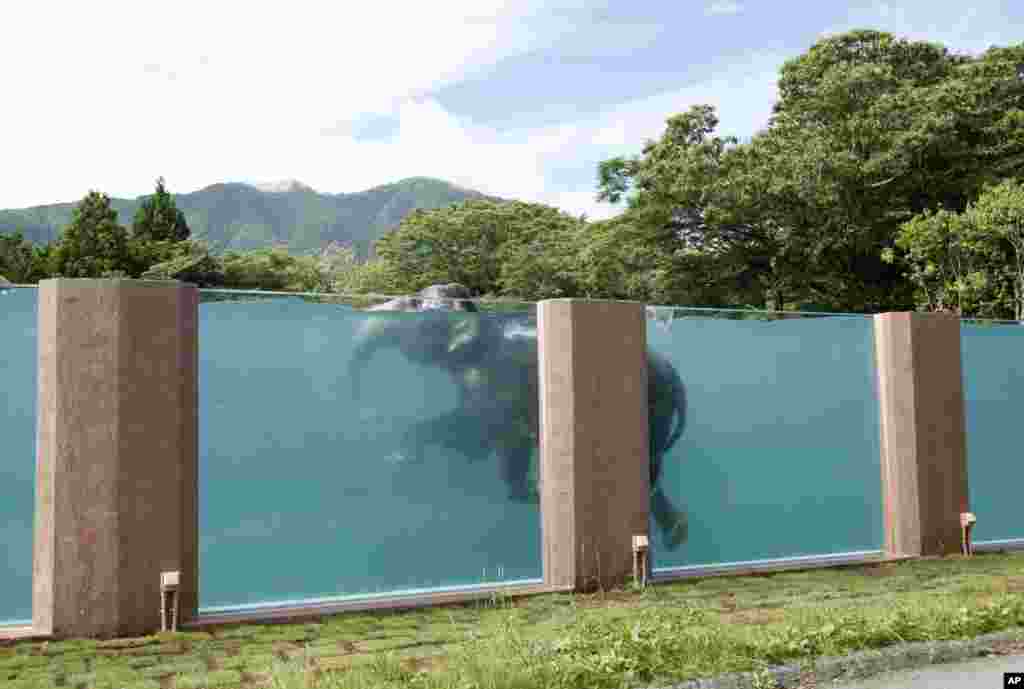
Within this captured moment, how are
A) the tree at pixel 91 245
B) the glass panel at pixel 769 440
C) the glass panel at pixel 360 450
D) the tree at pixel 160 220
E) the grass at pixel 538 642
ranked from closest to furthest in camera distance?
the grass at pixel 538 642 < the glass panel at pixel 360 450 < the glass panel at pixel 769 440 < the tree at pixel 91 245 < the tree at pixel 160 220

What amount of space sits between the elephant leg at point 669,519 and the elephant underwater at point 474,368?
1238mm

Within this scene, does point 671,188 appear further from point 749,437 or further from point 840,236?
point 749,437

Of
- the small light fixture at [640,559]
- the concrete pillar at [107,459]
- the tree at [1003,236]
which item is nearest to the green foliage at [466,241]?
the tree at [1003,236]

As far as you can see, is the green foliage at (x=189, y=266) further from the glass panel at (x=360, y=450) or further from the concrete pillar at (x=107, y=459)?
the concrete pillar at (x=107, y=459)

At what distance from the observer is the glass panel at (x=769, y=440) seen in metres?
9.31

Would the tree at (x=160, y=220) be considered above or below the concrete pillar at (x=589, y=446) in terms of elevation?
above

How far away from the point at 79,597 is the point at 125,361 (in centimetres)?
152

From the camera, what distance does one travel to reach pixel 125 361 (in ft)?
22.3

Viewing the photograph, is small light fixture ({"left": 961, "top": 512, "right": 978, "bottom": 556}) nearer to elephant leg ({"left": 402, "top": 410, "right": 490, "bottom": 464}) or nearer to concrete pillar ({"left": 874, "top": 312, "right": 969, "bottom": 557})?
concrete pillar ({"left": 874, "top": 312, "right": 969, "bottom": 557})

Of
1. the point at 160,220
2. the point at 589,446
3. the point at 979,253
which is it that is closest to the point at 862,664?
the point at 589,446

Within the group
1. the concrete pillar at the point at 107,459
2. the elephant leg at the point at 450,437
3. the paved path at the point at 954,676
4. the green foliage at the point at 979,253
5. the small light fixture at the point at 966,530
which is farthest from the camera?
the green foliage at the point at 979,253

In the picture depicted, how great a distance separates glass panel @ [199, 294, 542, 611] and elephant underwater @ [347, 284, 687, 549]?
1cm

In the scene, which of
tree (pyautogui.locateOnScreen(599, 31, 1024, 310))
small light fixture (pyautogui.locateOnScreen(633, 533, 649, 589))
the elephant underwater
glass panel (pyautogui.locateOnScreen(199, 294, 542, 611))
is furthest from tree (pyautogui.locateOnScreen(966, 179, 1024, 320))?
glass panel (pyautogui.locateOnScreen(199, 294, 542, 611))

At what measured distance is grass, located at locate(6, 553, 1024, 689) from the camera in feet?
16.5
